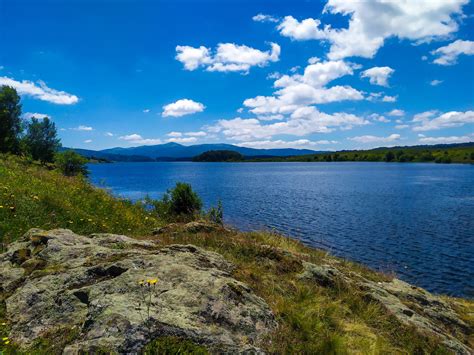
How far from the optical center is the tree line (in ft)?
157

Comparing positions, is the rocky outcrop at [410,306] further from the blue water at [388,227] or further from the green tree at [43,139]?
the green tree at [43,139]

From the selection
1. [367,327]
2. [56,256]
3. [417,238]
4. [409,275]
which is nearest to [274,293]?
[367,327]

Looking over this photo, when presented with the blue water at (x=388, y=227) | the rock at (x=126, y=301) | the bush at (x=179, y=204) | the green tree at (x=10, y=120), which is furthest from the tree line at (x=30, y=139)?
the rock at (x=126, y=301)

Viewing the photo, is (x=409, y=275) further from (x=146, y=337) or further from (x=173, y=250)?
(x=146, y=337)

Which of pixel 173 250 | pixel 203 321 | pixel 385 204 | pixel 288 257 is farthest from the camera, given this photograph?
pixel 385 204

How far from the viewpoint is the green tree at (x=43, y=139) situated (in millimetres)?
78188

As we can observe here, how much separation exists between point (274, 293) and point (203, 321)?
7.86 feet

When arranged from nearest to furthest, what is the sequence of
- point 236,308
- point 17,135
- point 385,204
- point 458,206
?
point 236,308
point 458,206
point 385,204
point 17,135

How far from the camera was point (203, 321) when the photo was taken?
5.34 meters

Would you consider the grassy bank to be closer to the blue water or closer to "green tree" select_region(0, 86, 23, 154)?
the blue water

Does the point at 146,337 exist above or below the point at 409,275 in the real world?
above

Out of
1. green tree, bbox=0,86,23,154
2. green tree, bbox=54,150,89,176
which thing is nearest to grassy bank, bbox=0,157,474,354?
green tree, bbox=54,150,89,176

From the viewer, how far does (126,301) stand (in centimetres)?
539

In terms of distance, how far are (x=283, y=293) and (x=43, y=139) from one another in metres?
88.5
